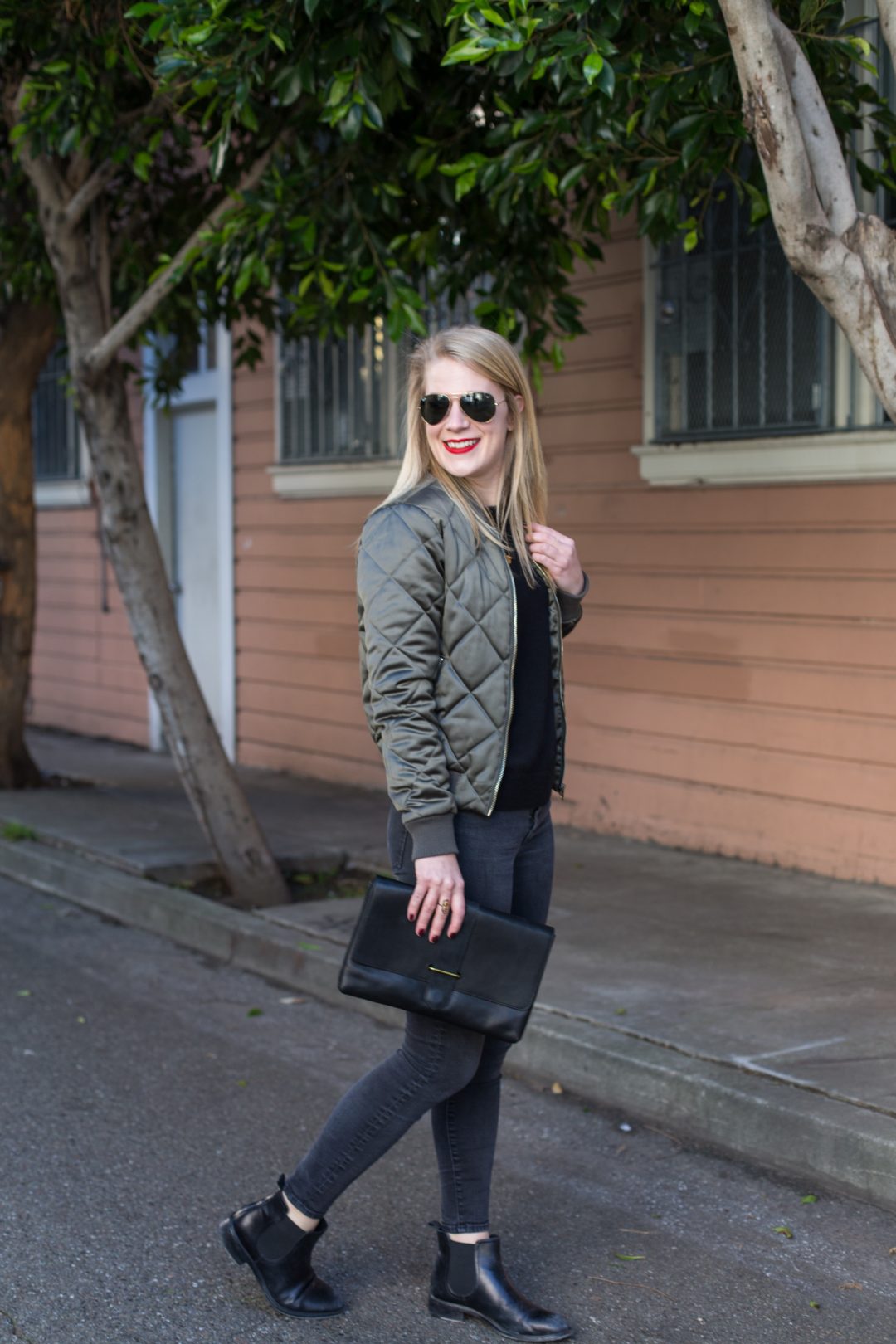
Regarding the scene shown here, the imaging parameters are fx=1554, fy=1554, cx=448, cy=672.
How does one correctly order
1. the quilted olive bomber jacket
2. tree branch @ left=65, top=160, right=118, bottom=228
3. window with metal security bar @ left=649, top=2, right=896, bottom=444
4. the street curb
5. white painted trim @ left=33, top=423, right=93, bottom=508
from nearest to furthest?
1. the quilted olive bomber jacket
2. the street curb
3. window with metal security bar @ left=649, top=2, right=896, bottom=444
4. tree branch @ left=65, top=160, right=118, bottom=228
5. white painted trim @ left=33, top=423, right=93, bottom=508

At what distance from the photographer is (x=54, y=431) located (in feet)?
→ 47.2

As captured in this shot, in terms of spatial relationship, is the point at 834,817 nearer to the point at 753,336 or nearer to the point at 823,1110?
the point at 753,336

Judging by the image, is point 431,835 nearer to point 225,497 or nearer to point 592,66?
point 592,66

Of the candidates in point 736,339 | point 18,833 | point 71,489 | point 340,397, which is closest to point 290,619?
point 340,397

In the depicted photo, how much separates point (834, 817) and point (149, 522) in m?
3.49

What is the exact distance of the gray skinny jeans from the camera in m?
3.22

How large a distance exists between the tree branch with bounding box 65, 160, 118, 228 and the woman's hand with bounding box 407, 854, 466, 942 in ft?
16.2

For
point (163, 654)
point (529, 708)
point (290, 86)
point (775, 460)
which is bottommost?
point (163, 654)

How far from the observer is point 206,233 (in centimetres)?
633

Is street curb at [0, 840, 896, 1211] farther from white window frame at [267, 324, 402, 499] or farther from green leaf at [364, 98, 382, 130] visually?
white window frame at [267, 324, 402, 499]

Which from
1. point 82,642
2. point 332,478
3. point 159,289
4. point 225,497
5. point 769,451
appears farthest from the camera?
point 82,642

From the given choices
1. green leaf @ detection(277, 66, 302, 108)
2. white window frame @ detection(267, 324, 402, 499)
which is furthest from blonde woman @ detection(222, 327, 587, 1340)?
white window frame @ detection(267, 324, 402, 499)

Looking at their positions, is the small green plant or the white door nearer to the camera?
the small green plant

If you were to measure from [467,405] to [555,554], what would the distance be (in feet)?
1.20
